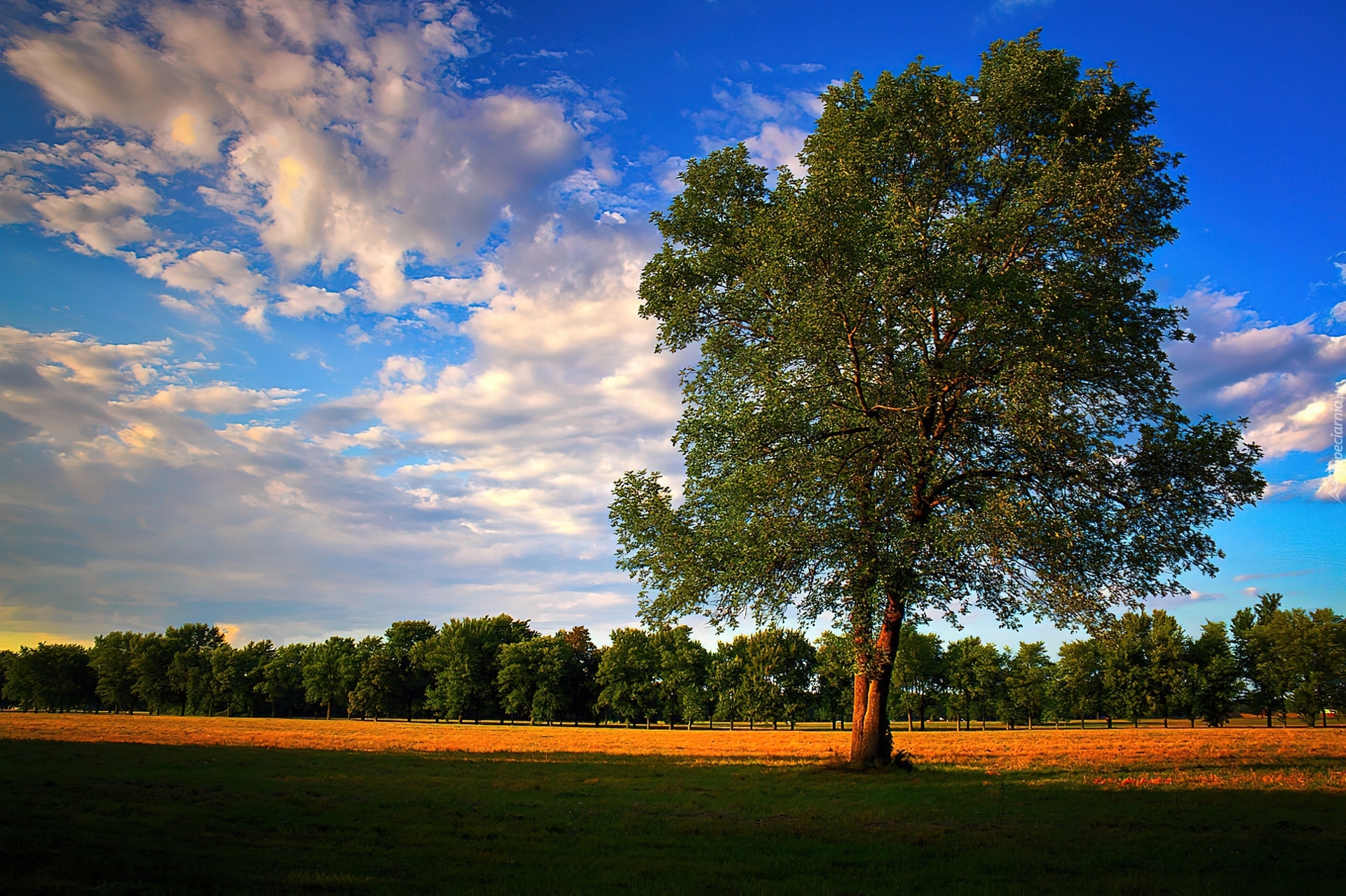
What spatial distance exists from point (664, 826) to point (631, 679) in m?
102

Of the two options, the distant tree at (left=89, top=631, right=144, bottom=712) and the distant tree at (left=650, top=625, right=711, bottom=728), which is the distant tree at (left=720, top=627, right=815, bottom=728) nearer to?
the distant tree at (left=650, top=625, right=711, bottom=728)

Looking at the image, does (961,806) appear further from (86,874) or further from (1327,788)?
(86,874)

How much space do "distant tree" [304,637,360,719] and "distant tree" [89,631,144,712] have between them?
3880 cm

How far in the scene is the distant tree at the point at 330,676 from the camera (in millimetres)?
126812

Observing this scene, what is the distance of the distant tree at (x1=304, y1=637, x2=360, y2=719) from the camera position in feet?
416

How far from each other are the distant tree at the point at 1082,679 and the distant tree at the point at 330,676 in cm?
11541

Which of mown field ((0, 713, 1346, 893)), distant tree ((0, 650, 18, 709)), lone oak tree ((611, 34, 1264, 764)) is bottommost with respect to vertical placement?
distant tree ((0, 650, 18, 709))

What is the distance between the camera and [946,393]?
87.2 feet

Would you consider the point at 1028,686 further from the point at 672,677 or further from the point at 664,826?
the point at 664,826

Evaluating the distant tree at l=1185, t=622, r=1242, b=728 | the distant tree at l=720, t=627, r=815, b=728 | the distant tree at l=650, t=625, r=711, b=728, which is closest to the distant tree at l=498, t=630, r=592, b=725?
the distant tree at l=650, t=625, r=711, b=728

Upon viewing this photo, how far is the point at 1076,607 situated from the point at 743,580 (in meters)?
11.6

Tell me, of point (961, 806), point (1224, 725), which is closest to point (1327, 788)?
point (961, 806)

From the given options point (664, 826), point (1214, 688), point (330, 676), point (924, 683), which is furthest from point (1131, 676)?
point (330, 676)

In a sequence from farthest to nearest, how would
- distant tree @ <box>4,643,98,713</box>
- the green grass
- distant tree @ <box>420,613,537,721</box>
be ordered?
distant tree @ <box>4,643,98,713</box>
distant tree @ <box>420,613,537,721</box>
the green grass
